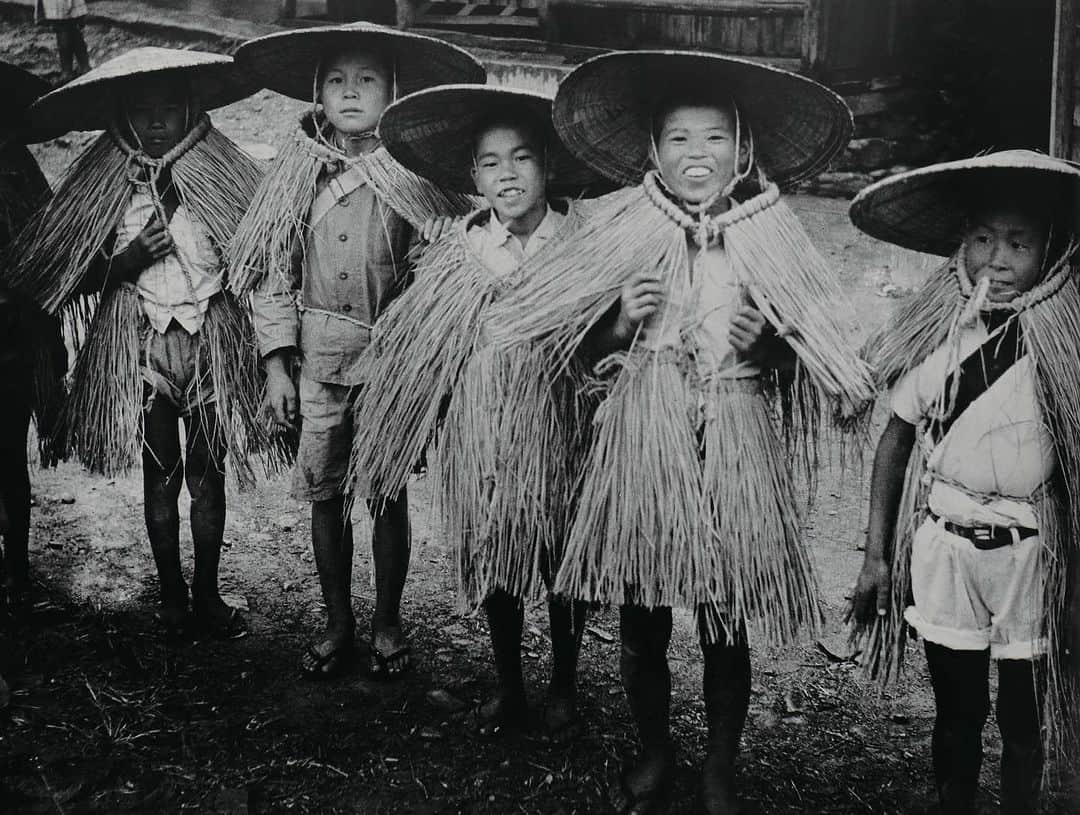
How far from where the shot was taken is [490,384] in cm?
288

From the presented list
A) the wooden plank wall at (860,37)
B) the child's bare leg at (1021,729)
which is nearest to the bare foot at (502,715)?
the child's bare leg at (1021,729)

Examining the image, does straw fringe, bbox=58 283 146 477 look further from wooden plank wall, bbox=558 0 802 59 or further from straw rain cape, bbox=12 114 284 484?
wooden plank wall, bbox=558 0 802 59

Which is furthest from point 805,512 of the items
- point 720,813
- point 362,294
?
point 362,294

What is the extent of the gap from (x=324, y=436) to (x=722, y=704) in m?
1.35

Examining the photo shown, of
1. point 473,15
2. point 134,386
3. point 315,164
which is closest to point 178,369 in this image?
point 134,386

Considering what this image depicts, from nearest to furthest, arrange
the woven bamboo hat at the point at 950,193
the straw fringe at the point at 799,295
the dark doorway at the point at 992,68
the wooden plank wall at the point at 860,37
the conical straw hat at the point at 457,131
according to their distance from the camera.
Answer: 1. the woven bamboo hat at the point at 950,193
2. the straw fringe at the point at 799,295
3. the conical straw hat at the point at 457,131
4. the dark doorway at the point at 992,68
5. the wooden plank wall at the point at 860,37

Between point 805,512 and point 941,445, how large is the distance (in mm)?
392

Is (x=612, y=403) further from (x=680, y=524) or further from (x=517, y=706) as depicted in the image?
(x=517, y=706)

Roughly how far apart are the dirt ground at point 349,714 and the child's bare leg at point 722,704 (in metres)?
0.19

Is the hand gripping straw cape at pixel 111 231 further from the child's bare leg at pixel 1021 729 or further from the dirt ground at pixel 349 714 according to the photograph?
the child's bare leg at pixel 1021 729

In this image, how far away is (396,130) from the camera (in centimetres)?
310

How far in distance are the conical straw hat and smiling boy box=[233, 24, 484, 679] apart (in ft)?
0.49

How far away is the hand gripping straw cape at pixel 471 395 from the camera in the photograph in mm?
2830

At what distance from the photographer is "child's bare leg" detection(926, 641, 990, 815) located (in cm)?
256
